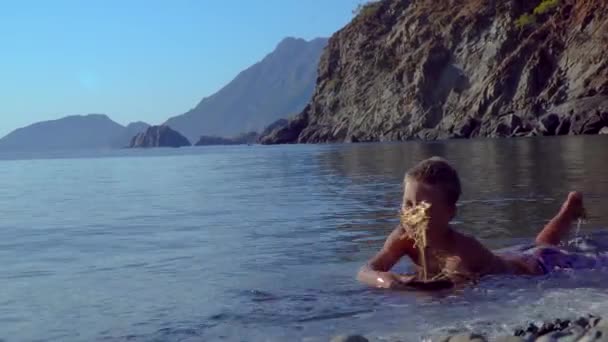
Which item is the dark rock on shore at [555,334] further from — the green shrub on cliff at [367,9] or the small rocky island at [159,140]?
the small rocky island at [159,140]

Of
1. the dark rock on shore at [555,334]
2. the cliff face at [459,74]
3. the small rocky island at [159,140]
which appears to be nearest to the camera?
the dark rock on shore at [555,334]

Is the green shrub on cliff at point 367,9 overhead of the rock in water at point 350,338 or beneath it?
overhead

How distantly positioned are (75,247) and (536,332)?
21.3 ft

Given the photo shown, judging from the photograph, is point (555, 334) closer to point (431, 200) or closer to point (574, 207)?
point (431, 200)

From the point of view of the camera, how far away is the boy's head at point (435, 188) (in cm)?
582

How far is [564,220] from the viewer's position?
7414 millimetres

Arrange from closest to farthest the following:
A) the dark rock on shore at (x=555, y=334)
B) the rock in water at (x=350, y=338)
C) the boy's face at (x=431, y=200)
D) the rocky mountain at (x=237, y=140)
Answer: the dark rock on shore at (x=555, y=334)
the rock in water at (x=350, y=338)
the boy's face at (x=431, y=200)
the rocky mountain at (x=237, y=140)

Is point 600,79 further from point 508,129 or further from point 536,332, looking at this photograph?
point 536,332

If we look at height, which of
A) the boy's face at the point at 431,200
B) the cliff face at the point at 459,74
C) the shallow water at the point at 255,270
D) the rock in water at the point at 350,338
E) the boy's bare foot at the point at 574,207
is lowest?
the shallow water at the point at 255,270

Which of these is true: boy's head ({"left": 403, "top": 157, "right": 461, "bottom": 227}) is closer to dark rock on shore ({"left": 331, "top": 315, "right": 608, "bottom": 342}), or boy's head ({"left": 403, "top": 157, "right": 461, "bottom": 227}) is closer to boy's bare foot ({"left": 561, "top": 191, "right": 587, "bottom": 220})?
dark rock on shore ({"left": 331, "top": 315, "right": 608, "bottom": 342})

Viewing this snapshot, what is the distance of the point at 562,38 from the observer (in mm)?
63062

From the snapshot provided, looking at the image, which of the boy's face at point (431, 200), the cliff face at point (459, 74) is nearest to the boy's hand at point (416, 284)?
the boy's face at point (431, 200)

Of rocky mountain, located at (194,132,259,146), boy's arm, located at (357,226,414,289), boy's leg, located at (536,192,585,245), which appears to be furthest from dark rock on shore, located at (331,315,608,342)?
rocky mountain, located at (194,132,259,146)

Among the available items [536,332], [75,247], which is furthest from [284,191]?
[536,332]
